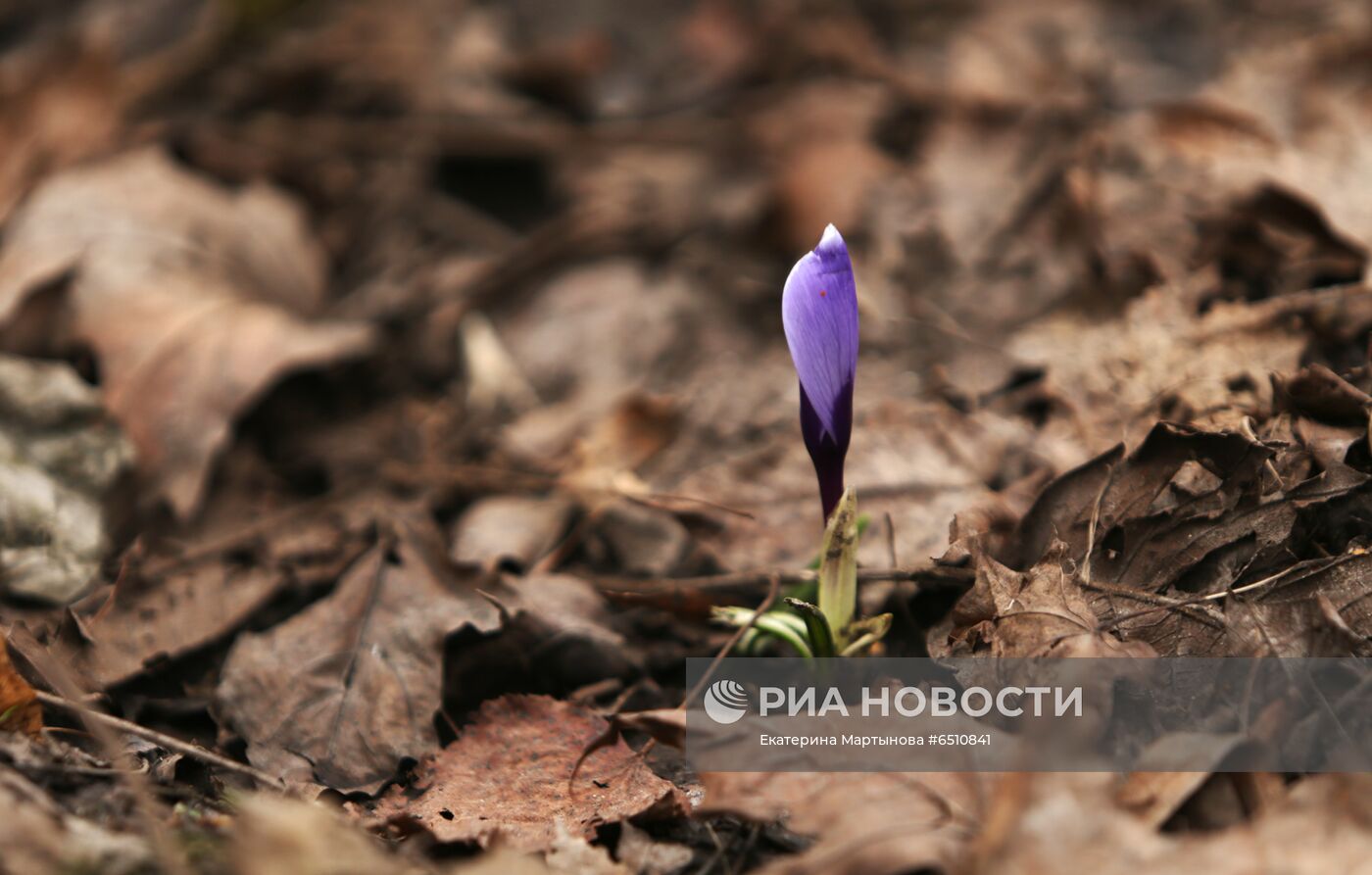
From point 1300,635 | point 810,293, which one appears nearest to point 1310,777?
point 1300,635

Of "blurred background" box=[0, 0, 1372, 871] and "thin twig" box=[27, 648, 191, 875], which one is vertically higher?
"thin twig" box=[27, 648, 191, 875]

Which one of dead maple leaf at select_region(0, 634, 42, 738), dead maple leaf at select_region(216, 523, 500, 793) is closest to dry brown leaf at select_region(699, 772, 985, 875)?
dead maple leaf at select_region(216, 523, 500, 793)

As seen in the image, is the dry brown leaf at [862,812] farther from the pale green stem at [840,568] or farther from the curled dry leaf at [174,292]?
the curled dry leaf at [174,292]

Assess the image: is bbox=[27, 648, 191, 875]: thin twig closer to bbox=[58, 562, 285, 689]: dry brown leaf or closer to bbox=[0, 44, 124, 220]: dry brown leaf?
bbox=[58, 562, 285, 689]: dry brown leaf

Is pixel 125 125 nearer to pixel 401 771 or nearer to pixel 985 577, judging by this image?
pixel 401 771
